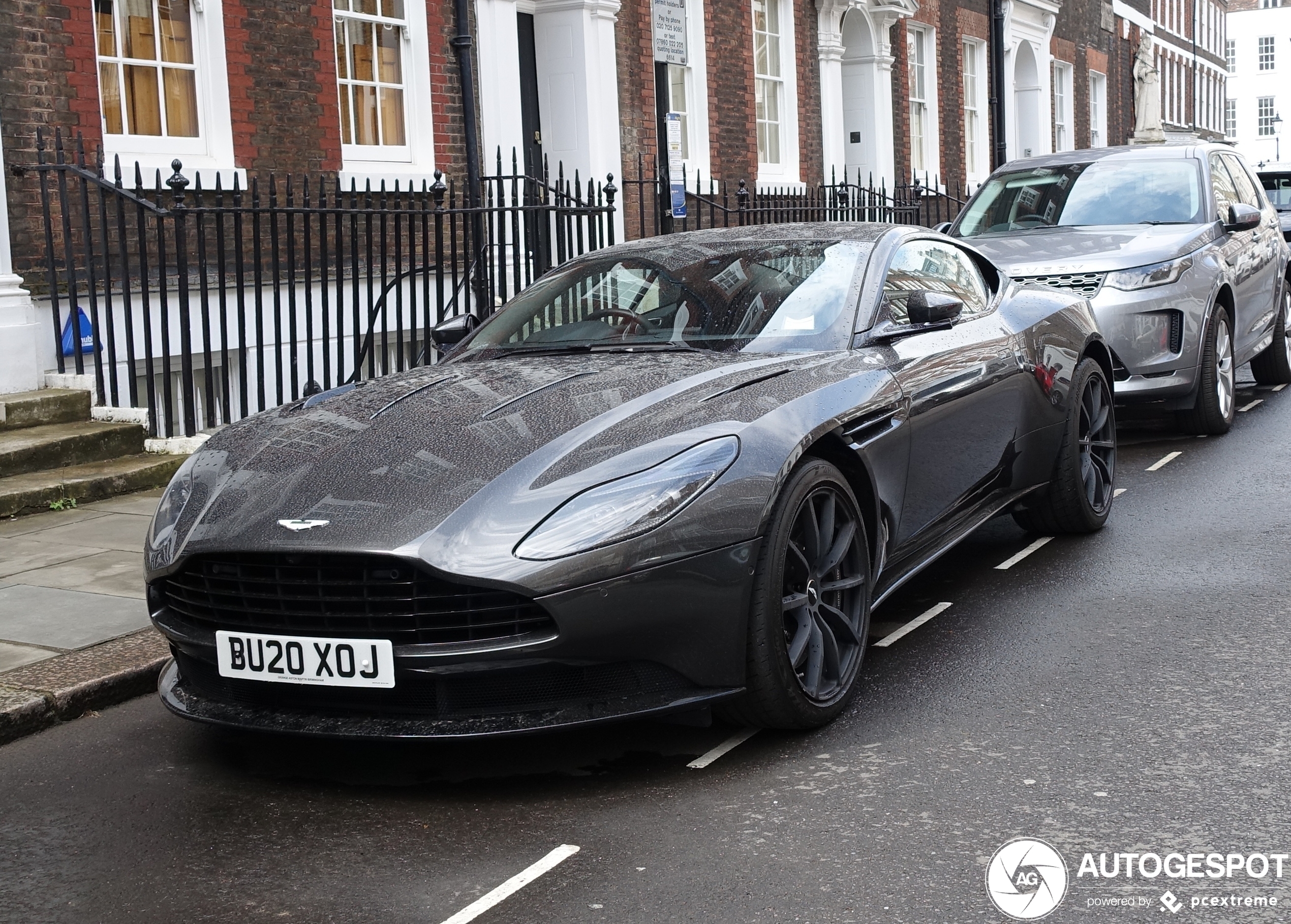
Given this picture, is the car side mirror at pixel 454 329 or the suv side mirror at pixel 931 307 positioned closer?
the suv side mirror at pixel 931 307

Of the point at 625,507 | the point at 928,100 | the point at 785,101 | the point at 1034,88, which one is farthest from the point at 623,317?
the point at 1034,88

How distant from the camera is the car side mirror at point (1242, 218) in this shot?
980 cm

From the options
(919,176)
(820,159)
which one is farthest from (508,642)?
(919,176)

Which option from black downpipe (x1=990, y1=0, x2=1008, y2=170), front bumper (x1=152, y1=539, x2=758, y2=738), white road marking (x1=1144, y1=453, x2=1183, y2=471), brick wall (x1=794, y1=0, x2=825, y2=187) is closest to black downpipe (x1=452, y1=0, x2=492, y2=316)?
white road marking (x1=1144, y1=453, x2=1183, y2=471)

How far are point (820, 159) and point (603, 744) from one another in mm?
17068

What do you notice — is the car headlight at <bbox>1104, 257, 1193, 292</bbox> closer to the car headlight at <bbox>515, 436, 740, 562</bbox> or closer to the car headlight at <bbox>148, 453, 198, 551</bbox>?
the car headlight at <bbox>515, 436, 740, 562</bbox>

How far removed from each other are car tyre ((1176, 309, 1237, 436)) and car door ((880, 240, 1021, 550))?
11.4ft

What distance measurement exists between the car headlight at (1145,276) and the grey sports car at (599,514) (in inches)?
143

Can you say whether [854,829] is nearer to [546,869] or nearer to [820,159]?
[546,869]

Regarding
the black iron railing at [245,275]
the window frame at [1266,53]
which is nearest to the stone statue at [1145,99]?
the black iron railing at [245,275]

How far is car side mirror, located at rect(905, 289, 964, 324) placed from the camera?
5301mm

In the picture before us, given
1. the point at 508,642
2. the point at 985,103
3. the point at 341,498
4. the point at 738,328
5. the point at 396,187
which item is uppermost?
the point at 985,103

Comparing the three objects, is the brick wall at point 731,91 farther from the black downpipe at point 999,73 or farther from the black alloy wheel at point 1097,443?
the black alloy wheel at point 1097,443

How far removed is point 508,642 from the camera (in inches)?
150
